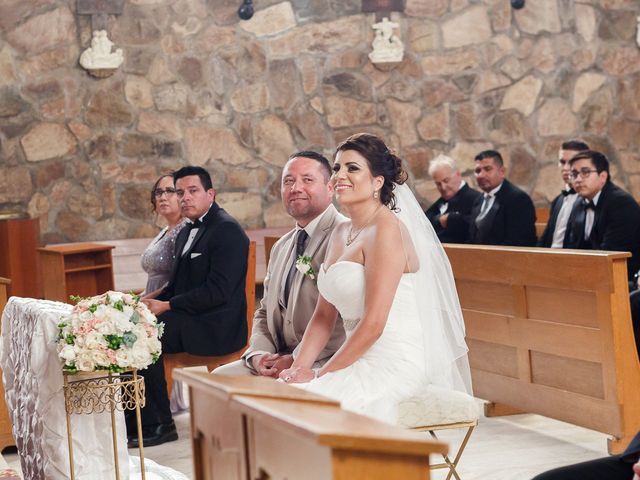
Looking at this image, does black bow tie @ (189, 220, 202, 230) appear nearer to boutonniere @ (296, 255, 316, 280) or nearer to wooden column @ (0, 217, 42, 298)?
boutonniere @ (296, 255, 316, 280)

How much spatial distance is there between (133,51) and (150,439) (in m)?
4.67

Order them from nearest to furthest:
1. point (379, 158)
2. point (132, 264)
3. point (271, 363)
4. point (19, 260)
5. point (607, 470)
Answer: point (607, 470), point (379, 158), point (271, 363), point (19, 260), point (132, 264)

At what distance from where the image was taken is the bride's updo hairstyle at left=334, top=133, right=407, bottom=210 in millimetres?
3936

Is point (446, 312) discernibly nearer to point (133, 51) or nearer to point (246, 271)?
point (246, 271)

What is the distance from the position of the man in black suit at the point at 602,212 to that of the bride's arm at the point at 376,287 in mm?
3027

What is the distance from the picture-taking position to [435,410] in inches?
147

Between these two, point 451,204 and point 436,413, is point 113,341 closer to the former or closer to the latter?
point 436,413

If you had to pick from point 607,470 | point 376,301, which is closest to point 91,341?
point 376,301

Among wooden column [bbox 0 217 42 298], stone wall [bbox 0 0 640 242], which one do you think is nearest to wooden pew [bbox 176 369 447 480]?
wooden column [bbox 0 217 42 298]

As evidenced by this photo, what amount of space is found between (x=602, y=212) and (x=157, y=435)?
306 cm

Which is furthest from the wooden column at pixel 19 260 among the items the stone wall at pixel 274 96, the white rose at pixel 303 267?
the white rose at pixel 303 267

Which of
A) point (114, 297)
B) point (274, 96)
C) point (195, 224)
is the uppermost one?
point (274, 96)

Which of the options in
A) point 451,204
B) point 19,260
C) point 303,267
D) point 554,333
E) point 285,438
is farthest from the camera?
point 451,204

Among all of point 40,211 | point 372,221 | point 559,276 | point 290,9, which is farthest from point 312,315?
point 290,9
